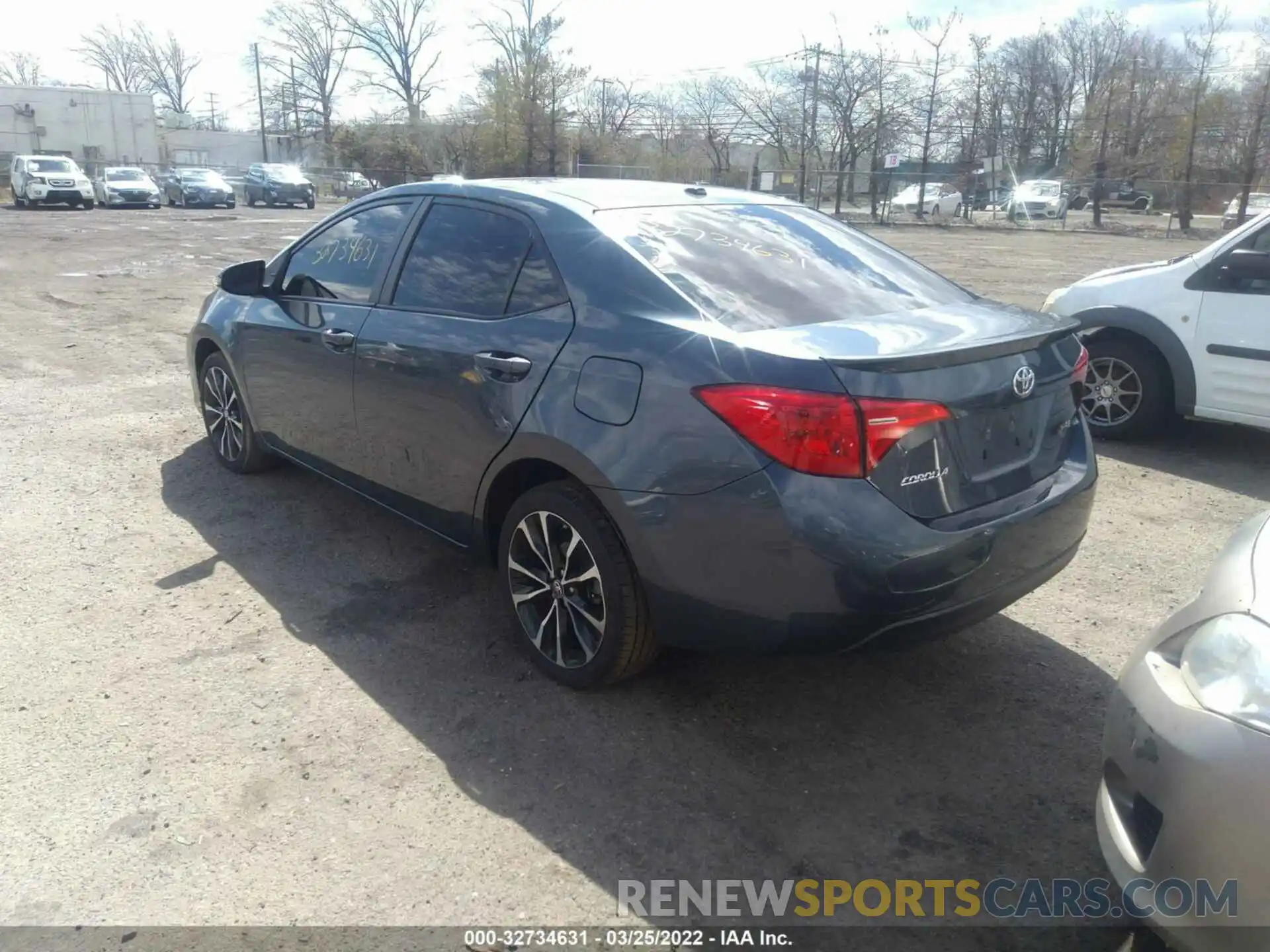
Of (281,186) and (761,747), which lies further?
(281,186)

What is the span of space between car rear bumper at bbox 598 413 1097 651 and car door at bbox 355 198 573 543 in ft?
2.11

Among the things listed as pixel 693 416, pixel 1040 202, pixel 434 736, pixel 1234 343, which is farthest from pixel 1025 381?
pixel 1040 202

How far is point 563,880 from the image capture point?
248 cm

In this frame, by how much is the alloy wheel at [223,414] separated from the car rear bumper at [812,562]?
10.3 feet

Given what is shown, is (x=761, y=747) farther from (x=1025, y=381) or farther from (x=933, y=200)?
(x=933, y=200)

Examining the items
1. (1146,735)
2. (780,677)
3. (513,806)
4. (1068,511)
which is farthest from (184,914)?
(1068,511)

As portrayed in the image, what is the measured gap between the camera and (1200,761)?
1848 mm

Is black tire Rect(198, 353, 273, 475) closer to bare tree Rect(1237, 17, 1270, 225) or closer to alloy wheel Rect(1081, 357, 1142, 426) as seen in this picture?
alloy wheel Rect(1081, 357, 1142, 426)

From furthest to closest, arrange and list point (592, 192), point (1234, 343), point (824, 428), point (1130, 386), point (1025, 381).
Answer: point (1130, 386) < point (1234, 343) < point (592, 192) < point (1025, 381) < point (824, 428)

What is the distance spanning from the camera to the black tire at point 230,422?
5160 mm

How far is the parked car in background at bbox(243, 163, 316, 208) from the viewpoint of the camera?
1431 inches

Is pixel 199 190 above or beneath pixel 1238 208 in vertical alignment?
above

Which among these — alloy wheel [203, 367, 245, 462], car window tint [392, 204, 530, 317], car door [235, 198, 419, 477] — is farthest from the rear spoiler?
alloy wheel [203, 367, 245, 462]

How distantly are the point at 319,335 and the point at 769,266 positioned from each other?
2.07 metres
